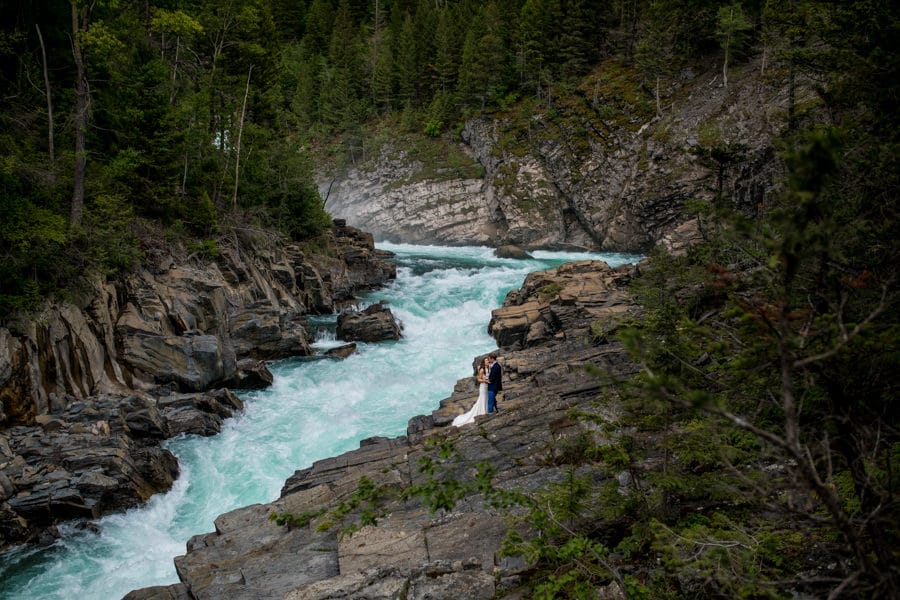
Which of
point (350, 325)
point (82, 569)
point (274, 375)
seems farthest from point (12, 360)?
point (350, 325)

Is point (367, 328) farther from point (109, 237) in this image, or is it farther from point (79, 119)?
point (79, 119)

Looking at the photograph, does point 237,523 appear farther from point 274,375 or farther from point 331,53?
point 331,53

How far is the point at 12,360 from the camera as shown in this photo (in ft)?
41.4

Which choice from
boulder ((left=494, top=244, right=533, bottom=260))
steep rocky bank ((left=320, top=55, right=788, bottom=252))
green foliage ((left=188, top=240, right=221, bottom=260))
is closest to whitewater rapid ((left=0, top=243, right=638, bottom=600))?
green foliage ((left=188, top=240, right=221, bottom=260))

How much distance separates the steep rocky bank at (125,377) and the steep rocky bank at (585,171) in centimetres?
2542

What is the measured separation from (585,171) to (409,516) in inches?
1671

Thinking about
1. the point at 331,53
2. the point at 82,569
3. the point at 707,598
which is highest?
the point at 331,53

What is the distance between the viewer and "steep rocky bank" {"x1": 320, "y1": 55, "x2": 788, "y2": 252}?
123ft

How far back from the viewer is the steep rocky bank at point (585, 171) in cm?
3734

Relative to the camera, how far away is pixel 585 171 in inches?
1804

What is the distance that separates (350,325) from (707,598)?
2002 cm

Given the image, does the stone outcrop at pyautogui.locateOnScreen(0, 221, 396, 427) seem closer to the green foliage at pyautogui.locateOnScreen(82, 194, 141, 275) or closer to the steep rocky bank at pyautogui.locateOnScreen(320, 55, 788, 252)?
the green foliage at pyautogui.locateOnScreen(82, 194, 141, 275)

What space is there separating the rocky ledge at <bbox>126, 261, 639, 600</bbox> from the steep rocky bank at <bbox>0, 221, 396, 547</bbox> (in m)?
3.87

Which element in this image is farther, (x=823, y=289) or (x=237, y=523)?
(x=237, y=523)
